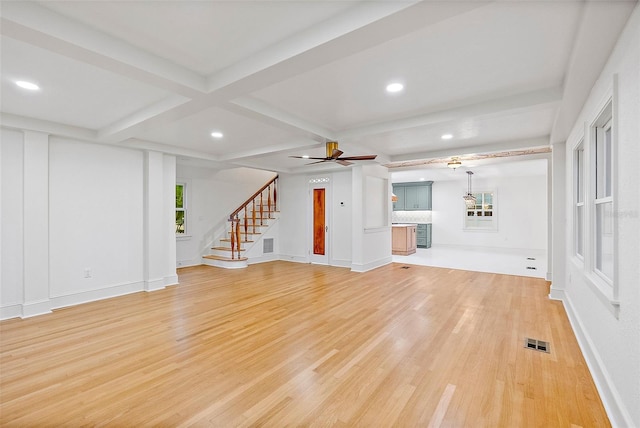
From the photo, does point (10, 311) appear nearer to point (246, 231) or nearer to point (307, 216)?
point (246, 231)

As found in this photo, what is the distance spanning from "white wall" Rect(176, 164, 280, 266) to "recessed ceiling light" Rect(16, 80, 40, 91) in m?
4.40

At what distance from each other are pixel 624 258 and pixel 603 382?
108 cm

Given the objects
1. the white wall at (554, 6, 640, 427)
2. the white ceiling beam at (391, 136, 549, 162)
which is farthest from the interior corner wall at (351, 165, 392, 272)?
the white wall at (554, 6, 640, 427)

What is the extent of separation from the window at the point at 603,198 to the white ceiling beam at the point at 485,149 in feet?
8.98

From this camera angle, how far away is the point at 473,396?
7.06 ft

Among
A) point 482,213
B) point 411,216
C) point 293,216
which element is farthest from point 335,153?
point 411,216

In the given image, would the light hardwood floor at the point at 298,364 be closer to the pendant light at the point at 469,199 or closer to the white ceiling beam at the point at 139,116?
the white ceiling beam at the point at 139,116

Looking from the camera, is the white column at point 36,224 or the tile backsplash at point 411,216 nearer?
the white column at point 36,224

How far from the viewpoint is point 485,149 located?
18.3ft

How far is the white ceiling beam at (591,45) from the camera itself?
1.59 metres

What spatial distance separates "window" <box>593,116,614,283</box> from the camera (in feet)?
8.04

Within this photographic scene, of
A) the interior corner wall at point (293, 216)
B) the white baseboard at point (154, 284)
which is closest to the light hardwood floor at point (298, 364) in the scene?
the white baseboard at point (154, 284)

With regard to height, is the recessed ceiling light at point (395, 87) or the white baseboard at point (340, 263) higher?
the recessed ceiling light at point (395, 87)

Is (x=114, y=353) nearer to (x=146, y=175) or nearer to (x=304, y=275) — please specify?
(x=146, y=175)
